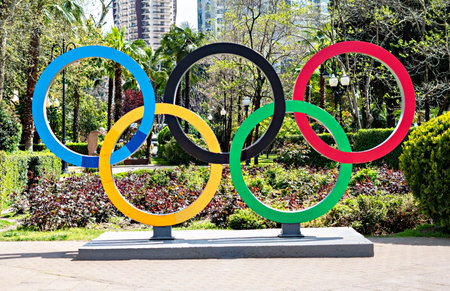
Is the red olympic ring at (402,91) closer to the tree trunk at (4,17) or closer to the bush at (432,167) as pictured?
the bush at (432,167)

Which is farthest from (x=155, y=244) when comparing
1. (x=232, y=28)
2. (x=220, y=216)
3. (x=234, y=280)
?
(x=232, y=28)

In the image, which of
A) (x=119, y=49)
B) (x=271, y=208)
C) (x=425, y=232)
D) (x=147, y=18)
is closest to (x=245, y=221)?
(x=271, y=208)

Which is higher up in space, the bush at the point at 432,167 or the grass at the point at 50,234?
the bush at the point at 432,167

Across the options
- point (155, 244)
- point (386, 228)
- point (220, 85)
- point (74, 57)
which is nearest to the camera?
point (155, 244)

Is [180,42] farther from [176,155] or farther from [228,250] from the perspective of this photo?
[228,250]

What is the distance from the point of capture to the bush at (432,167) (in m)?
9.57

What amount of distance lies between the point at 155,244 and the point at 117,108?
29.5m

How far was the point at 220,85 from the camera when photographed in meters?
37.0

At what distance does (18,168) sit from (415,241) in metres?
10.7

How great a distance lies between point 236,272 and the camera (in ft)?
24.1

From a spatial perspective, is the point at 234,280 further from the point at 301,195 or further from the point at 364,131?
the point at 364,131

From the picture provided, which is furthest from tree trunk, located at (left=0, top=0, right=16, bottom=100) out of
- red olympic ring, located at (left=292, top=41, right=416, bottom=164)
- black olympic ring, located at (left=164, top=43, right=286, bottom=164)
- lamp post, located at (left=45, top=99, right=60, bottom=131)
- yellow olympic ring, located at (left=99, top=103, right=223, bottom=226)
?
red olympic ring, located at (left=292, top=41, right=416, bottom=164)

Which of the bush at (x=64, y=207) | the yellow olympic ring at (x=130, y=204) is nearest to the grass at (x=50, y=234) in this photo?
the bush at (x=64, y=207)

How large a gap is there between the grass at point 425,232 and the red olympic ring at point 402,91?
73.7 inches
